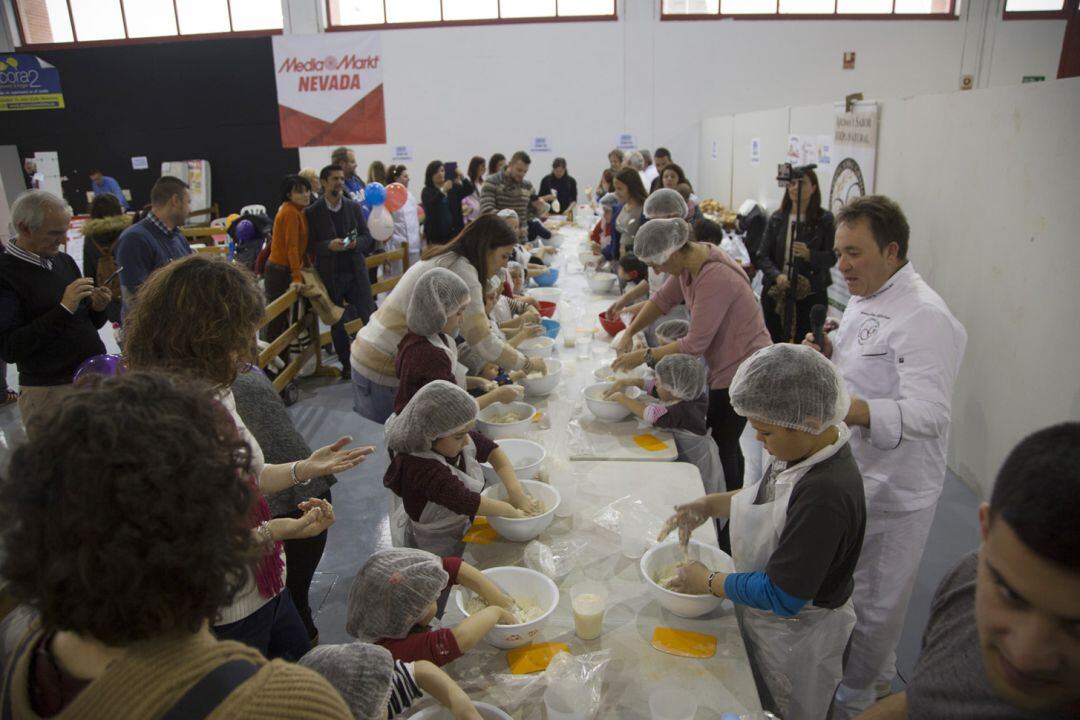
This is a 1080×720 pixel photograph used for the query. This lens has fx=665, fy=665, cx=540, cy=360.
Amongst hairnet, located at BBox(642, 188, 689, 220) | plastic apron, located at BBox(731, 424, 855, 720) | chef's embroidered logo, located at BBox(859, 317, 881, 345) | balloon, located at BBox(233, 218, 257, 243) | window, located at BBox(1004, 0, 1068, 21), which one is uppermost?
window, located at BBox(1004, 0, 1068, 21)

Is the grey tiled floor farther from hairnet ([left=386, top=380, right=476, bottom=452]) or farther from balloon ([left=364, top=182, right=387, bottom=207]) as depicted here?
balloon ([left=364, top=182, right=387, bottom=207])

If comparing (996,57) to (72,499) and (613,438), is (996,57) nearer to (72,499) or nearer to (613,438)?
(613,438)

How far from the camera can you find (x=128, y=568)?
0.71 m

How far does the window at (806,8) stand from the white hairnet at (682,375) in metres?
10.7

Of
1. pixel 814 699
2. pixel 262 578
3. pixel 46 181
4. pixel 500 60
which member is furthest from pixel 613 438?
pixel 46 181

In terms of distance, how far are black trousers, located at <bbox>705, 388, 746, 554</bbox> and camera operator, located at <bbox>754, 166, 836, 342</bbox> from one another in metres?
1.71

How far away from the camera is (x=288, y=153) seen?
1267cm

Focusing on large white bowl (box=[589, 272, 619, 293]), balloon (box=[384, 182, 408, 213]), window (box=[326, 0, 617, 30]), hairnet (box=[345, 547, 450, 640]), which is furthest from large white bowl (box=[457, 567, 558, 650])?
window (box=[326, 0, 617, 30])

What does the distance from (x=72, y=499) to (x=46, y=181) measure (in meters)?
15.5

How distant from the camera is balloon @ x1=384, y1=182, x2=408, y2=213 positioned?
7895mm

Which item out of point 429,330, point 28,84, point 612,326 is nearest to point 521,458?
point 429,330

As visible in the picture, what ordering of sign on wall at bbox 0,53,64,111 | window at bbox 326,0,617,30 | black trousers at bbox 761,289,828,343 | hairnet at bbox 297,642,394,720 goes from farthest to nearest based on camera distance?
1. sign on wall at bbox 0,53,64,111
2. window at bbox 326,0,617,30
3. black trousers at bbox 761,289,828,343
4. hairnet at bbox 297,642,394,720

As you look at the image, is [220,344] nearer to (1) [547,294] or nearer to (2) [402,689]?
(2) [402,689]

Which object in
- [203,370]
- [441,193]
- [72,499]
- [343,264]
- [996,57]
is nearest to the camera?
[72,499]
